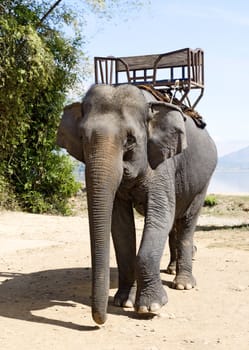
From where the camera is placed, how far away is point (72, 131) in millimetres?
5805

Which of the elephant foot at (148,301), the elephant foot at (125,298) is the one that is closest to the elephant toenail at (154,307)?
the elephant foot at (148,301)

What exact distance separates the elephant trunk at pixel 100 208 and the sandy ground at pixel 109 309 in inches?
16.1

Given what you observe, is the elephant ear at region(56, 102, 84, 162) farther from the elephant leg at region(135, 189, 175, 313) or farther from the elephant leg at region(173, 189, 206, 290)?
the elephant leg at region(173, 189, 206, 290)

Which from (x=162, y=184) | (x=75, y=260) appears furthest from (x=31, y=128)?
(x=162, y=184)

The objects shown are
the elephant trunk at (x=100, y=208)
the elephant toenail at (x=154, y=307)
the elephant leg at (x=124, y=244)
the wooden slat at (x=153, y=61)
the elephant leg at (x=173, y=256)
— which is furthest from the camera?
the elephant leg at (x=173, y=256)

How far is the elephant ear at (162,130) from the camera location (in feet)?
18.7

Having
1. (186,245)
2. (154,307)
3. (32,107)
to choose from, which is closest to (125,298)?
(154,307)

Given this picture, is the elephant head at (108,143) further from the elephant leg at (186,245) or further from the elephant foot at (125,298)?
the elephant leg at (186,245)

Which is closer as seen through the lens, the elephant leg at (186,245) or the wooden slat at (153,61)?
the elephant leg at (186,245)

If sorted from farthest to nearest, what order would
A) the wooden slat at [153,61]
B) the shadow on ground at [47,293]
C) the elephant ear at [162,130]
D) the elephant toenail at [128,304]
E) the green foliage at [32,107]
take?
the green foliage at [32,107]
the wooden slat at [153,61]
the elephant toenail at [128,304]
the shadow on ground at [47,293]
the elephant ear at [162,130]

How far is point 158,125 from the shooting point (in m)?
5.73

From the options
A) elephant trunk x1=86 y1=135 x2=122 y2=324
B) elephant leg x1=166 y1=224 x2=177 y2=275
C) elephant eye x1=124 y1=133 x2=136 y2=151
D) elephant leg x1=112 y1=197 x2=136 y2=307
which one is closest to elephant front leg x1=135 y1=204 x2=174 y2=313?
elephant leg x1=112 y1=197 x2=136 y2=307

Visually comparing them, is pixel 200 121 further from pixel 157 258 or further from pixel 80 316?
pixel 80 316

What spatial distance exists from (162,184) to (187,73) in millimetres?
2075
